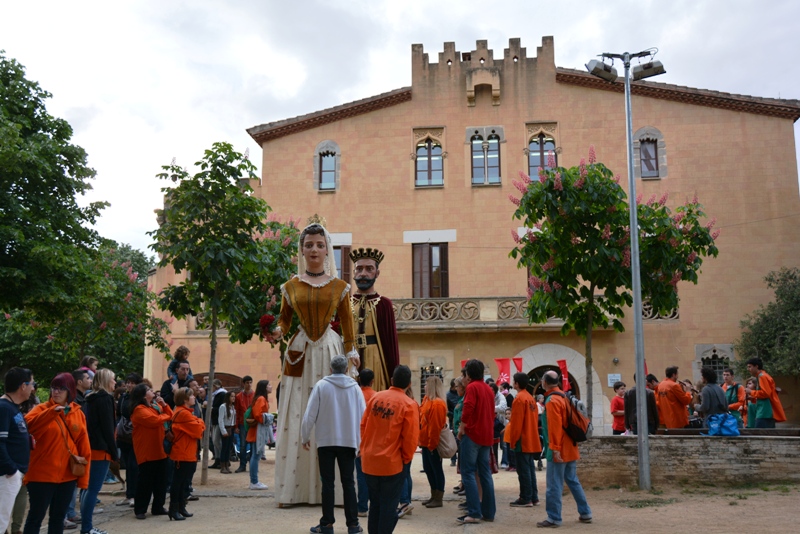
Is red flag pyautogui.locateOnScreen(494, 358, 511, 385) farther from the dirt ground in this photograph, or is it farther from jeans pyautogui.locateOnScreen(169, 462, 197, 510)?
jeans pyautogui.locateOnScreen(169, 462, 197, 510)

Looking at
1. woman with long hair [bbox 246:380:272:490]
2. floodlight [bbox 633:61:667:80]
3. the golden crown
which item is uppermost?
floodlight [bbox 633:61:667:80]

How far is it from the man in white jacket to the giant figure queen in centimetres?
146


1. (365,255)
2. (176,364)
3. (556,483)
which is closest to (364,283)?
(365,255)

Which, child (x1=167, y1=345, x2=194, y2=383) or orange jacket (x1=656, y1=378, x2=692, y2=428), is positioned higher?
child (x1=167, y1=345, x2=194, y2=383)

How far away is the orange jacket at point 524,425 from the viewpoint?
31.7 feet

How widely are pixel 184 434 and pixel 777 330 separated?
19.8 m

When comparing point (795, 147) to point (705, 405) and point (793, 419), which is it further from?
point (705, 405)

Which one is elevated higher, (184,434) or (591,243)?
(591,243)

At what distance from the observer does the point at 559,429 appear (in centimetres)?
862

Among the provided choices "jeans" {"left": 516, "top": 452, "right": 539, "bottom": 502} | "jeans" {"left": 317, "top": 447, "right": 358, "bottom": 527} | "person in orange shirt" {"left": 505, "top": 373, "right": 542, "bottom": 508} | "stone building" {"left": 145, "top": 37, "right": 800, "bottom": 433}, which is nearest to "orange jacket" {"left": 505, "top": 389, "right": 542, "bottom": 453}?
"person in orange shirt" {"left": 505, "top": 373, "right": 542, "bottom": 508}

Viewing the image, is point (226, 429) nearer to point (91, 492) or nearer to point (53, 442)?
point (91, 492)

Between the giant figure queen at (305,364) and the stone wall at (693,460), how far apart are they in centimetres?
456

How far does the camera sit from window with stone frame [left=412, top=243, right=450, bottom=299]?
2612 cm

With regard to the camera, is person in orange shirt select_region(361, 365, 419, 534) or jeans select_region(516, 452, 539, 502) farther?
jeans select_region(516, 452, 539, 502)
